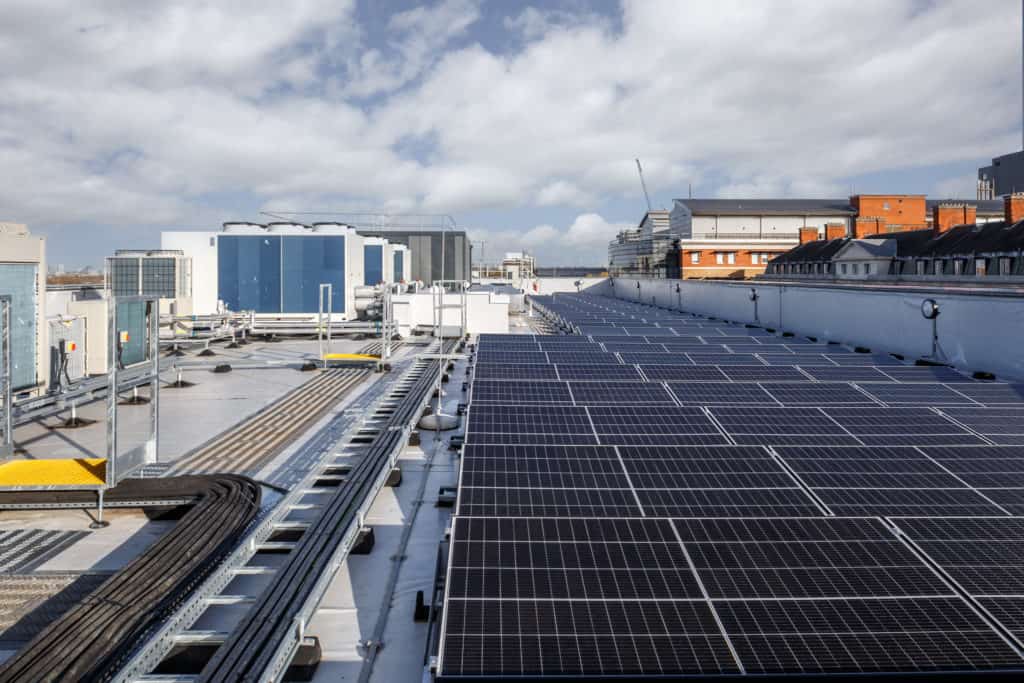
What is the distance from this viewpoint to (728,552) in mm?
5926

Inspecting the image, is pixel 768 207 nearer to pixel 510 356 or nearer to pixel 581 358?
pixel 581 358

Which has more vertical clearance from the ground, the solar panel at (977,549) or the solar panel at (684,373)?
the solar panel at (684,373)

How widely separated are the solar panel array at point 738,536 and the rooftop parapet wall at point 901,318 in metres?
3.65

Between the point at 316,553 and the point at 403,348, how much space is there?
27.9m

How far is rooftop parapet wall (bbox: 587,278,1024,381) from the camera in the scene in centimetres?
1440

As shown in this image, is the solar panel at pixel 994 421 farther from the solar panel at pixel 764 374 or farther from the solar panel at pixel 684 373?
the solar panel at pixel 684 373

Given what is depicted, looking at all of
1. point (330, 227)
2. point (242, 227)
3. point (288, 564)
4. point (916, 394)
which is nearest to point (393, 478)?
point (288, 564)

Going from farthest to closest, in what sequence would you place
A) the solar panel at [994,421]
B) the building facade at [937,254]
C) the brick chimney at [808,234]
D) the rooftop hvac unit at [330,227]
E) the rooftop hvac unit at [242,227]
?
1. the brick chimney at [808,234]
2. the rooftop hvac unit at [330,227]
3. the rooftop hvac unit at [242,227]
4. the building facade at [937,254]
5. the solar panel at [994,421]

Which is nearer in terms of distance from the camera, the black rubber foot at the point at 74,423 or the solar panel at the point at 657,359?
the solar panel at the point at 657,359

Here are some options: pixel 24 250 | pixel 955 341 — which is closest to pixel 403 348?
pixel 24 250

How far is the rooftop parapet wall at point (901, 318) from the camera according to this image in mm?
14398

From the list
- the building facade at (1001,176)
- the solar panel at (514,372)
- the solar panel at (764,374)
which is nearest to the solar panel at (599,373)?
the solar panel at (514,372)

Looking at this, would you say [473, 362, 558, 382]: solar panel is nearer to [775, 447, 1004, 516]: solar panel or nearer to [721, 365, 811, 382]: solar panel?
[721, 365, 811, 382]: solar panel

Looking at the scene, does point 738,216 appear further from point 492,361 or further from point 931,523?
point 931,523
